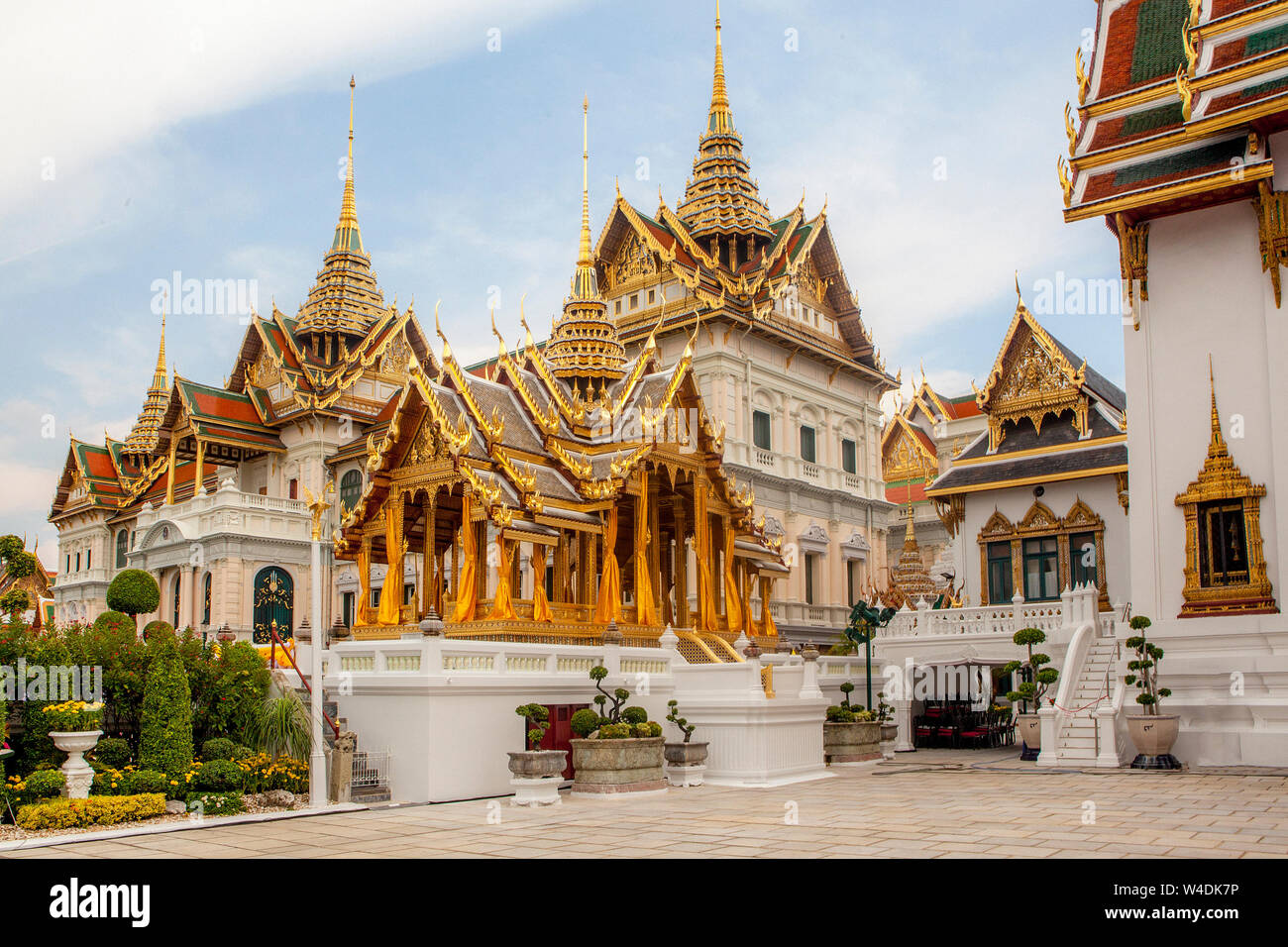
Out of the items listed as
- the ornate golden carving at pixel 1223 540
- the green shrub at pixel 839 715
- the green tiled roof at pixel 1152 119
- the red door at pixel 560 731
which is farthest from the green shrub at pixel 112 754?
the green tiled roof at pixel 1152 119

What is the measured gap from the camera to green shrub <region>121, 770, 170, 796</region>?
12.4 metres

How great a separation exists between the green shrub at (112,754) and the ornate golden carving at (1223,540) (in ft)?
48.5

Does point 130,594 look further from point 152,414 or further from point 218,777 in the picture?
point 152,414

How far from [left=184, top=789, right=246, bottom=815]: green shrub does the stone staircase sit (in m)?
11.7

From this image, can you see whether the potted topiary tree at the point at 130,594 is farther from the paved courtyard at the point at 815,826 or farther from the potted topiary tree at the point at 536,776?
the potted topiary tree at the point at 536,776

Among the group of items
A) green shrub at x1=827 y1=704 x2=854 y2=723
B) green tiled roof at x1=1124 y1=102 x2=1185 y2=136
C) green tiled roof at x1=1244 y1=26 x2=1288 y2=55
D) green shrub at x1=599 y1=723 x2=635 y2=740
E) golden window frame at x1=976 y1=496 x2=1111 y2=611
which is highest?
green tiled roof at x1=1244 y1=26 x2=1288 y2=55

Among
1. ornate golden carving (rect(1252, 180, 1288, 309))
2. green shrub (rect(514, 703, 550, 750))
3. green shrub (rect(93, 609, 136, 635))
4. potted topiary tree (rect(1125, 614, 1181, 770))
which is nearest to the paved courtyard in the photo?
green shrub (rect(514, 703, 550, 750))

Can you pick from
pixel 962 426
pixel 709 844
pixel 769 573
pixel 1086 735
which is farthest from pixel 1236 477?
Answer: pixel 962 426

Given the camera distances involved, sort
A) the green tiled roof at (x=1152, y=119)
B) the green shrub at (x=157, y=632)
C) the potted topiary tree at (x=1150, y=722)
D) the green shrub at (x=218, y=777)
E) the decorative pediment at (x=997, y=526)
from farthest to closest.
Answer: the decorative pediment at (x=997, y=526) < the green tiled roof at (x=1152, y=119) < the potted topiary tree at (x=1150, y=722) < the green shrub at (x=157, y=632) < the green shrub at (x=218, y=777)

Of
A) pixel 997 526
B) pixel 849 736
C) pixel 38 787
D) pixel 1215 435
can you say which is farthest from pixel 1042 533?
pixel 38 787

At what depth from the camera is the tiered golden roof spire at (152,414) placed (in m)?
56.2

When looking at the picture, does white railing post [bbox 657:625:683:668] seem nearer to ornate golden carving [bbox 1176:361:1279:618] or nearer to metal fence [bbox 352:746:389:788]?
metal fence [bbox 352:746:389:788]

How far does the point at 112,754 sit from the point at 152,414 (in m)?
49.1
